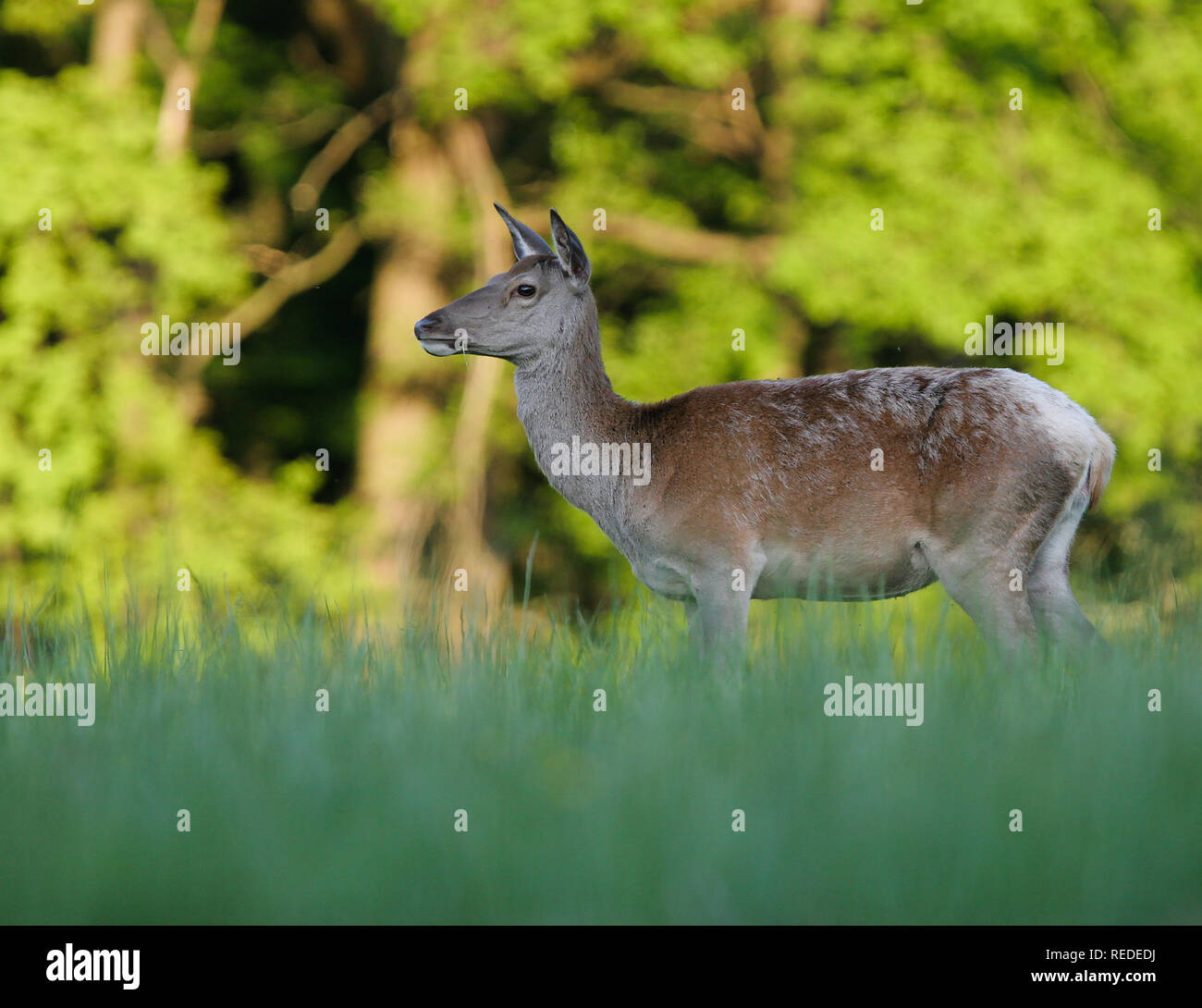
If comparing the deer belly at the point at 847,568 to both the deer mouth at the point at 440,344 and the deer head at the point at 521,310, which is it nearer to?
the deer head at the point at 521,310

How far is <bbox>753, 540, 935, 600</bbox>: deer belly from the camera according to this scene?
209 inches

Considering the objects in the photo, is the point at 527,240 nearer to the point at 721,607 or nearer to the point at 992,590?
the point at 721,607

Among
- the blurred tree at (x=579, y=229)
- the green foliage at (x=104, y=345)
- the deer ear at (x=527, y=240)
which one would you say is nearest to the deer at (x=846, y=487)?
the deer ear at (x=527, y=240)

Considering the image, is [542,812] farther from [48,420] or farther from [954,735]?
[48,420]

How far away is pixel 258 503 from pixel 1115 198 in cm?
862

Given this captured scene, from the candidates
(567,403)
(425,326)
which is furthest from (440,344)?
(567,403)

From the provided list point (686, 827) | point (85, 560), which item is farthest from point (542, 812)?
point (85, 560)

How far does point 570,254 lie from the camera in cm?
576

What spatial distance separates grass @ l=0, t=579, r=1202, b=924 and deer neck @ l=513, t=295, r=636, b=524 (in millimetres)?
1498

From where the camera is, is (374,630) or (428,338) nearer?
(374,630)

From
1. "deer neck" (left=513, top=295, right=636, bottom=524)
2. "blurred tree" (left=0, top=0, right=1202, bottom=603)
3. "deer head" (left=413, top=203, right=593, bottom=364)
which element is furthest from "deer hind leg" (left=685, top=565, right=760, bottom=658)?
"blurred tree" (left=0, top=0, right=1202, bottom=603)

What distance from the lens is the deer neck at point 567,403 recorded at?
232 inches

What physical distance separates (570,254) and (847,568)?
1641mm

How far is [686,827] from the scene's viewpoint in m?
3.10
